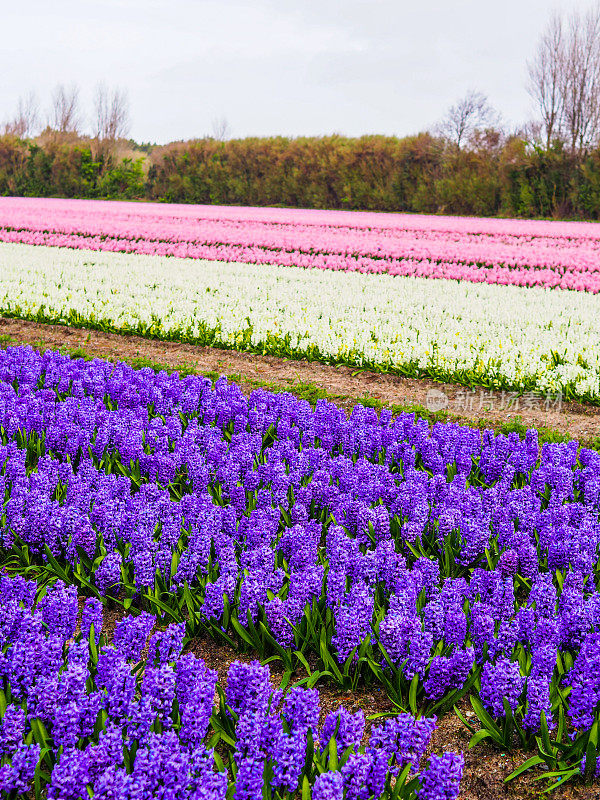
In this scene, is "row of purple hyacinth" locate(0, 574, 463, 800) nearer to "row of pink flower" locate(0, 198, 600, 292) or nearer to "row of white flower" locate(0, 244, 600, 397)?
"row of white flower" locate(0, 244, 600, 397)

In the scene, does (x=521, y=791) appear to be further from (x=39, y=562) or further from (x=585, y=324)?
(x=585, y=324)

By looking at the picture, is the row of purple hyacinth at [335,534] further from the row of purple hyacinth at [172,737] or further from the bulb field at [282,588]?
the row of purple hyacinth at [172,737]

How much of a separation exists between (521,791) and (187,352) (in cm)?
722

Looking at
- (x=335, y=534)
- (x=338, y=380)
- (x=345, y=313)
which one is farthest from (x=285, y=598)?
(x=345, y=313)

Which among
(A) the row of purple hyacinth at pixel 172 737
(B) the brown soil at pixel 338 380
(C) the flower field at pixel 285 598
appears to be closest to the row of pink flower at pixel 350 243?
(B) the brown soil at pixel 338 380

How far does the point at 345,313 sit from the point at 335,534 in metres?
7.12

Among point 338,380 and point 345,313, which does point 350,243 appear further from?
point 338,380

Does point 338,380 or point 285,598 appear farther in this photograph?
point 338,380

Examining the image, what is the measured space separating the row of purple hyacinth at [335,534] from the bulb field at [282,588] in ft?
0.05

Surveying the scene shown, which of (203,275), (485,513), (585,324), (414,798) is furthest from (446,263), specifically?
(414,798)

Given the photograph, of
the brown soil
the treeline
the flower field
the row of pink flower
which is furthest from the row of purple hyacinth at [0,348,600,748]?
the treeline

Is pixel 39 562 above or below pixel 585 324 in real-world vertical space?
below

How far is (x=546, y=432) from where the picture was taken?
6266 mm

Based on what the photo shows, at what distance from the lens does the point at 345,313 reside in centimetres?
1055
